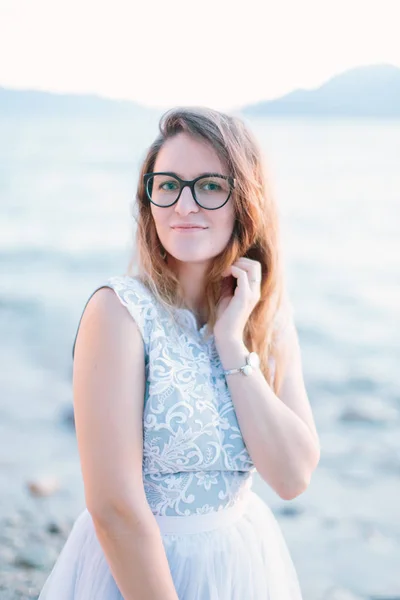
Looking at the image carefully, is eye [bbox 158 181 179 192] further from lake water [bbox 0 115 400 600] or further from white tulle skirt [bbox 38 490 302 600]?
white tulle skirt [bbox 38 490 302 600]

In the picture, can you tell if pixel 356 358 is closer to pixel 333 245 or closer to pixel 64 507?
pixel 64 507

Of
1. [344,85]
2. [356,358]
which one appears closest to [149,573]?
[356,358]

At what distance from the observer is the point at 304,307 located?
11.8 metres

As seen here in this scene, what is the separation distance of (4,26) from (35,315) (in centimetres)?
1009

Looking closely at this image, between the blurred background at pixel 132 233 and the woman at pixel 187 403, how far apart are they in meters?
0.31

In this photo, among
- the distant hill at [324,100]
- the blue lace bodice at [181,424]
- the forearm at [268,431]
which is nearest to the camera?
the blue lace bodice at [181,424]

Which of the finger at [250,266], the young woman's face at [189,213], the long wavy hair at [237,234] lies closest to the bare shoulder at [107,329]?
the long wavy hair at [237,234]

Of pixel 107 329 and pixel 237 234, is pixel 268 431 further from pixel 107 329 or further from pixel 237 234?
pixel 237 234

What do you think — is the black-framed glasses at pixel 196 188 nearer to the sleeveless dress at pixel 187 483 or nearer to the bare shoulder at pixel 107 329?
the sleeveless dress at pixel 187 483

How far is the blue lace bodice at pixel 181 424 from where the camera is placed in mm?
1661

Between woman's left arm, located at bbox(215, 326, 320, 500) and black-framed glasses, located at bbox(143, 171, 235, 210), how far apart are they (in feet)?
1.28

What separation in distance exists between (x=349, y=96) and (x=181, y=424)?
23.7m

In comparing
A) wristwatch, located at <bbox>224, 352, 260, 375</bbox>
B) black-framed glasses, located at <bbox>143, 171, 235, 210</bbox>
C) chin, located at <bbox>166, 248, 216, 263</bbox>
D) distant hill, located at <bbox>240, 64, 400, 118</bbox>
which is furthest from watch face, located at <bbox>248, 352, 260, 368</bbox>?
distant hill, located at <bbox>240, 64, 400, 118</bbox>

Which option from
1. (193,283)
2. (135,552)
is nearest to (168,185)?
(193,283)
